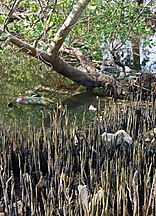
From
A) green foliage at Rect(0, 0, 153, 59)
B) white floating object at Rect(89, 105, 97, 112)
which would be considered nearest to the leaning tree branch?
green foliage at Rect(0, 0, 153, 59)

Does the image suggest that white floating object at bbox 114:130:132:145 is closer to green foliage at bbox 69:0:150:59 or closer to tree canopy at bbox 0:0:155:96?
tree canopy at bbox 0:0:155:96

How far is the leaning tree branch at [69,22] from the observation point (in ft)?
18.0

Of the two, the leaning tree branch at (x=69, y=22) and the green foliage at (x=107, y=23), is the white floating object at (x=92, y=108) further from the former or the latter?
the leaning tree branch at (x=69, y=22)

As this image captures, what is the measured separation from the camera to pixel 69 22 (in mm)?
5836

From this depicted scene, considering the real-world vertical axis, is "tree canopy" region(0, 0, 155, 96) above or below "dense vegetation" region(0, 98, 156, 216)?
above

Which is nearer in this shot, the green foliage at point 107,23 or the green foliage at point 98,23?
the green foliage at point 98,23

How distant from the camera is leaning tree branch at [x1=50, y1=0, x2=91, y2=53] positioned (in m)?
5.49

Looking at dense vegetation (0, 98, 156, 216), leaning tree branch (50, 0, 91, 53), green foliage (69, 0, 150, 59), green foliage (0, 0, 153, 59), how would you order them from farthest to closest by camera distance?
green foliage (69, 0, 150, 59) → green foliage (0, 0, 153, 59) → leaning tree branch (50, 0, 91, 53) → dense vegetation (0, 98, 156, 216)

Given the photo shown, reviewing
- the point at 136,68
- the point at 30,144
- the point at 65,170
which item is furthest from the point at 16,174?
the point at 136,68

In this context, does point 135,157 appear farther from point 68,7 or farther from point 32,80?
point 32,80

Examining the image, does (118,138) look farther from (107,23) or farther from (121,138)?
(107,23)

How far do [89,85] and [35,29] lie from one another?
2341 mm

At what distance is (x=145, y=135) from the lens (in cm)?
404

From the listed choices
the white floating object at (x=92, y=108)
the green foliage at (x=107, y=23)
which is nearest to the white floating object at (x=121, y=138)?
the green foliage at (x=107, y=23)
